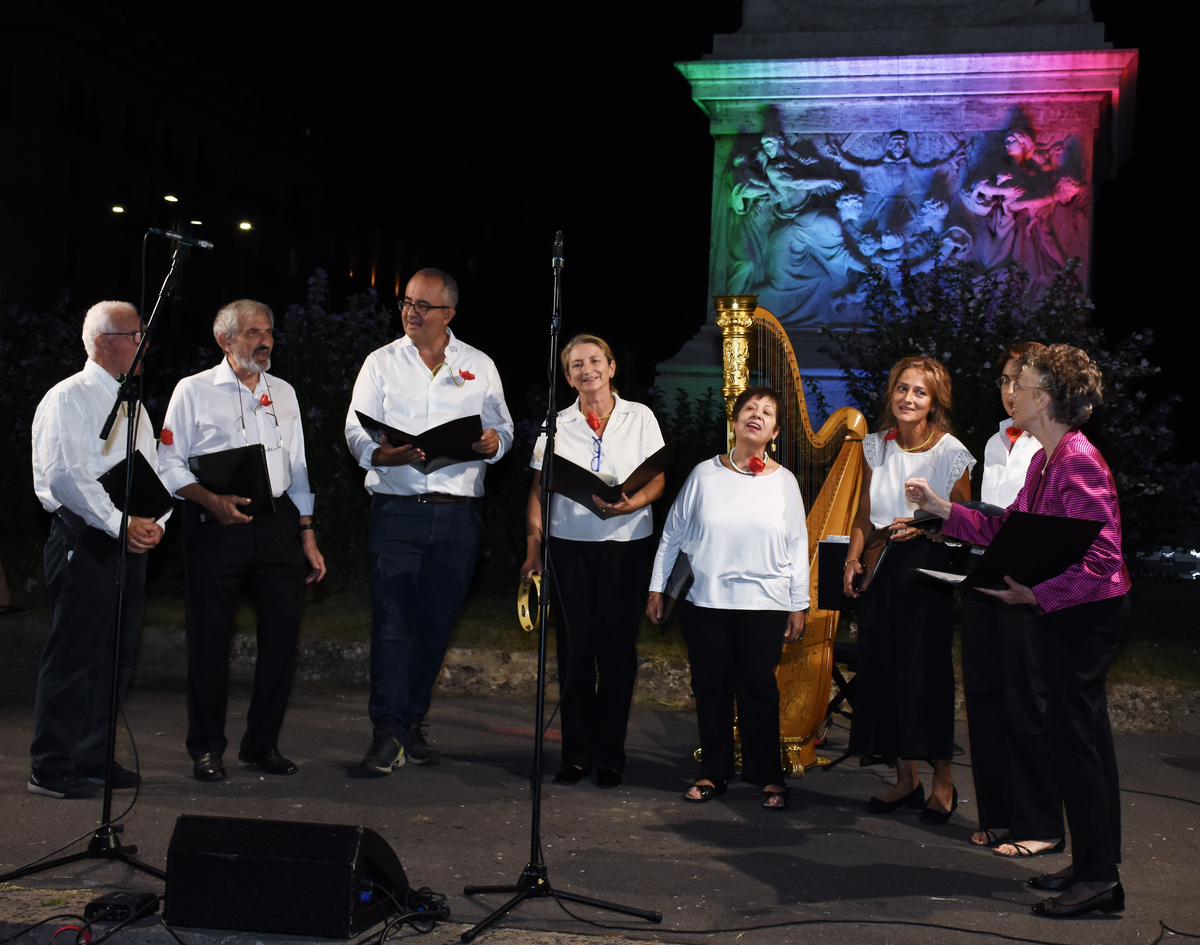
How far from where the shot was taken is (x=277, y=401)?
19.5 feet

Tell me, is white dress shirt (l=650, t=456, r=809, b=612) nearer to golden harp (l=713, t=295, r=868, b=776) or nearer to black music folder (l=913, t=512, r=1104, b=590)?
golden harp (l=713, t=295, r=868, b=776)

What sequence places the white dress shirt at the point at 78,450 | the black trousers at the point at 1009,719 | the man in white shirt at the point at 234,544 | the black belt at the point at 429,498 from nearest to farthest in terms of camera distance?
the black trousers at the point at 1009,719 < the white dress shirt at the point at 78,450 < the man in white shirt at the point at 234,544 < the black belt at the point at 429,498

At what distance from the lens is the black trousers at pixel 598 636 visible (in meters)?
5.78

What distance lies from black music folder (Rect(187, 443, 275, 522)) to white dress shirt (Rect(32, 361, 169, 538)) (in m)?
0.27

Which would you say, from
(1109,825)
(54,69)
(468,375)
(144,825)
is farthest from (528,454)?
(54,69)

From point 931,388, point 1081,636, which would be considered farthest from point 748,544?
point 1081,636

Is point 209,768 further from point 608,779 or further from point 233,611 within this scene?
point 608,779

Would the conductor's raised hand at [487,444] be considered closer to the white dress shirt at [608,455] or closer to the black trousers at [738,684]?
the white dress shirt at [608,455]

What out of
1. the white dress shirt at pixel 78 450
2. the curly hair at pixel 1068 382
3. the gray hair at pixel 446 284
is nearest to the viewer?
the curly hair at pixel 1068 382

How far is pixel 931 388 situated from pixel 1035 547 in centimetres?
152

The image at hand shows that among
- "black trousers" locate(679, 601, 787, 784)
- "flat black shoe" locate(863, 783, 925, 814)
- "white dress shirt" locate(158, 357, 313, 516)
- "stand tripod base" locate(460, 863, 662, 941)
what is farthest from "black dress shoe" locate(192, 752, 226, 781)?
"flat black shoe" locate(863, 783, 925, 814)

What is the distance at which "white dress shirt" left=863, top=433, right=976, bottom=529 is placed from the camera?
5438mm

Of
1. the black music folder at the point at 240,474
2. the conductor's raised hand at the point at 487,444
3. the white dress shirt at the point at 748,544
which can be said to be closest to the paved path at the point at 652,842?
the white dress shirt at the point at 748,544

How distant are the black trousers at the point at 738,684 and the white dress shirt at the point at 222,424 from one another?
1.97 meters
